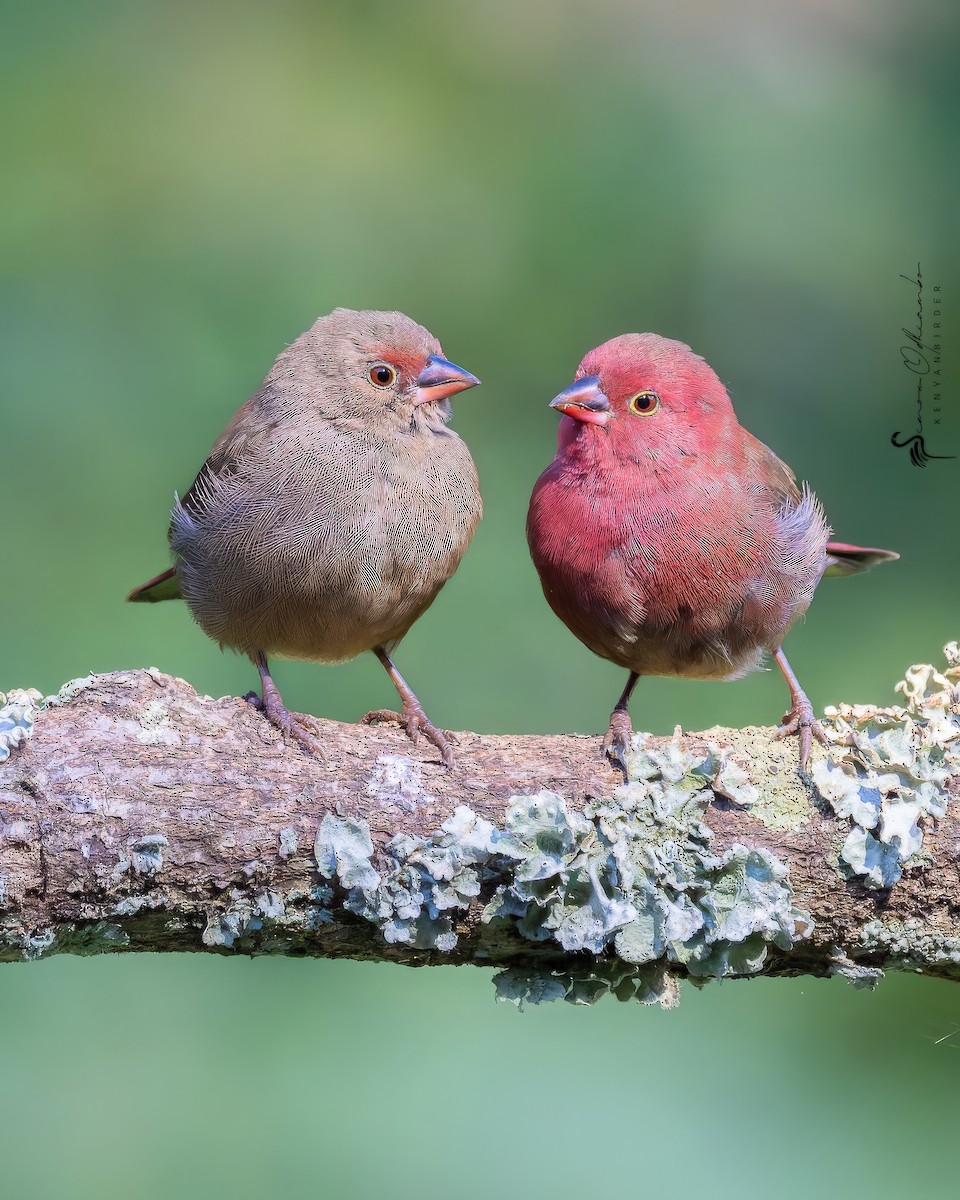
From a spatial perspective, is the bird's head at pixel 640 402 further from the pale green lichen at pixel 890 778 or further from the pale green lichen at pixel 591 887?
the pale green lichen at pixel 591 887

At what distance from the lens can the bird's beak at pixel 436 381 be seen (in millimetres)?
3668

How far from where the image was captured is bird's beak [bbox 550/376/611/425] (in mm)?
3494

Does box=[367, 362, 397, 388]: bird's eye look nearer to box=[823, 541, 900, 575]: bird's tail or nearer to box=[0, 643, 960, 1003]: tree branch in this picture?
box=[0, 643, 960, 1003]: tree branch

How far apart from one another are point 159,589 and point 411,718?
1337 mm

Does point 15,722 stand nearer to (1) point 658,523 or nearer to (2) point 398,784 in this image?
(2) point 398,784

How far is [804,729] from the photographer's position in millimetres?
3070

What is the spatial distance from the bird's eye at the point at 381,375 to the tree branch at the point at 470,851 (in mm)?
1106

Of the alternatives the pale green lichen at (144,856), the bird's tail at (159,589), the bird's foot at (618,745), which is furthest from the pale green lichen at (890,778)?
the bird's tail at (159,589)

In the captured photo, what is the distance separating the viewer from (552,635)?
5.86 meters

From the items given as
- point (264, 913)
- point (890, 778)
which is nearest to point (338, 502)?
point (264, 913)

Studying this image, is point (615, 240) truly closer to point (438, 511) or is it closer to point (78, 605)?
point (78, 605)

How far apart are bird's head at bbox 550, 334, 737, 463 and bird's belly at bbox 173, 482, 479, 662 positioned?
0.41 meters

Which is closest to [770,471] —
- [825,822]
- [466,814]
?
[825,822]

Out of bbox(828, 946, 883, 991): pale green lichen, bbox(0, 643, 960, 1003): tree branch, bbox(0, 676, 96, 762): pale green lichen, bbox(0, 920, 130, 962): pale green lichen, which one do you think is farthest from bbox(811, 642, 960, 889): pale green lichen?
bbox(0, 676, 96, 762): pale green lichen
